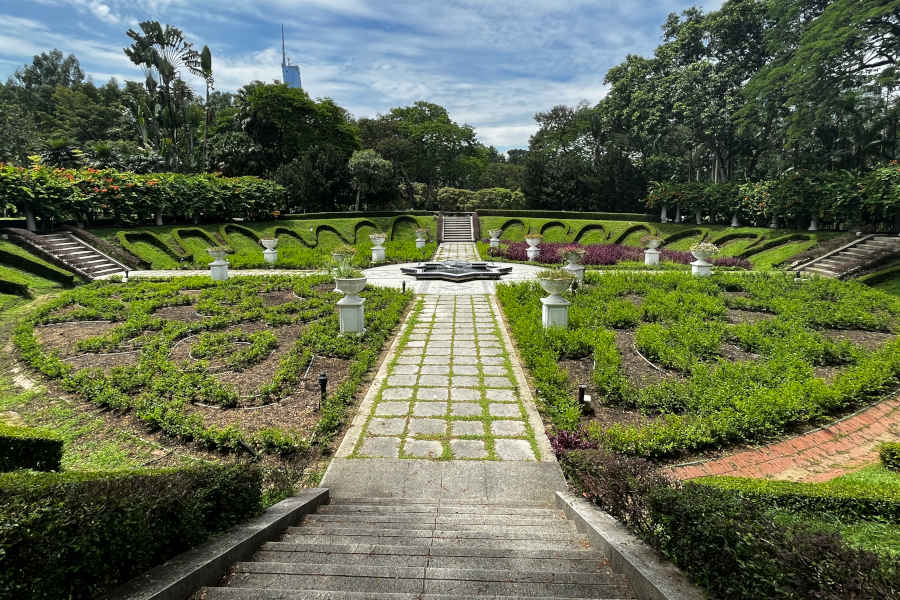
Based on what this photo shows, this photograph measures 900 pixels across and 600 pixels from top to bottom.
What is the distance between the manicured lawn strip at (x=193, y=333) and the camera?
17.0 feet

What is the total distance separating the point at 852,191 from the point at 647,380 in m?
16.7

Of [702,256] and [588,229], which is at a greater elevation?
[588,229]

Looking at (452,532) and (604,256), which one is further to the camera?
(604,256)

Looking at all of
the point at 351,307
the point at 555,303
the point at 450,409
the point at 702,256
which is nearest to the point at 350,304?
the point at 351,307

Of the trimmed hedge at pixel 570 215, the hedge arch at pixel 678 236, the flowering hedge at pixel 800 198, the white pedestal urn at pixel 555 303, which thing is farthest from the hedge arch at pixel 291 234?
the flowering hedge at pixel 800 198

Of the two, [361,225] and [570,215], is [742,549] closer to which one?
[361,225]

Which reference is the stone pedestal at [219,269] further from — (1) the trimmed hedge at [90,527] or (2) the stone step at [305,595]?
(2) the stone step at [305,595]

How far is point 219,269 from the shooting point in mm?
14352

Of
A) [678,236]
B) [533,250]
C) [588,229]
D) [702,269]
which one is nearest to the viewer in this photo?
[702,269]

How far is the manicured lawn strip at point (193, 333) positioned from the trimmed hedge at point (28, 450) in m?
1.09

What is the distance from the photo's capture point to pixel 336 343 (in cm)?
796

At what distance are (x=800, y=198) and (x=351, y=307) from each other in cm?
1975

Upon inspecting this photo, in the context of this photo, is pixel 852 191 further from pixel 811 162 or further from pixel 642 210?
pixel 642 210

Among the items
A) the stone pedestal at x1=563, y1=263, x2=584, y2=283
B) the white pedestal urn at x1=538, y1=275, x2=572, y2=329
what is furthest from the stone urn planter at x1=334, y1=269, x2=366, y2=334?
the stone pedestal at x1=563, y1=263, x2=584, y2=283
